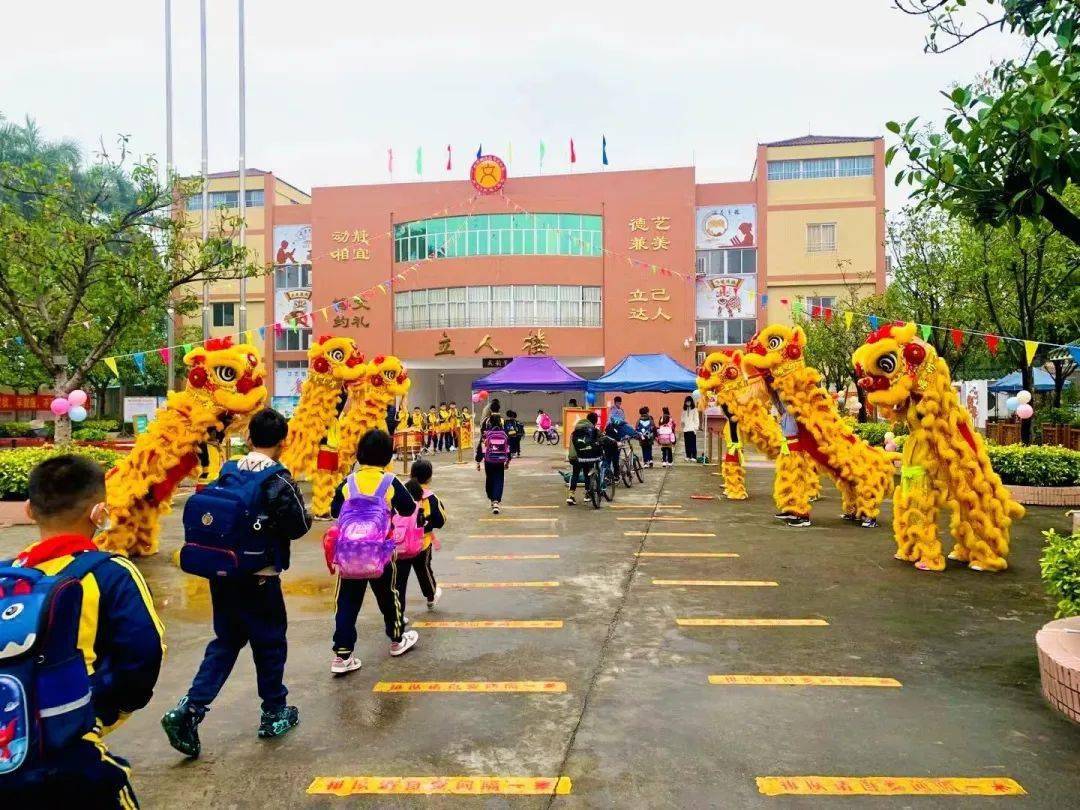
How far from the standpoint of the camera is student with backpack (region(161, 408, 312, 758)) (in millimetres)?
3551

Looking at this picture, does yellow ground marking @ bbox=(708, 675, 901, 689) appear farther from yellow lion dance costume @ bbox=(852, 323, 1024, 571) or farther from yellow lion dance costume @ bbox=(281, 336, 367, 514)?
yellow lion dance costume @ bbox=(281, 336, 367, 514)

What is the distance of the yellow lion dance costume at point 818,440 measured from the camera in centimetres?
991

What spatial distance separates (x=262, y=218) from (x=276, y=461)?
124 ft

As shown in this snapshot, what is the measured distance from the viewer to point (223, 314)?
3906 centimetres

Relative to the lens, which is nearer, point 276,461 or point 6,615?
point 6,615

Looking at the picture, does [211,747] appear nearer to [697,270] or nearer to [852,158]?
[697,270]

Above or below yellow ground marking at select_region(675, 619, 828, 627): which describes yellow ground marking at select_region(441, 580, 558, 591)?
above

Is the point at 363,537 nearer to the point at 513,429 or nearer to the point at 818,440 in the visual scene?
the point at 818,440

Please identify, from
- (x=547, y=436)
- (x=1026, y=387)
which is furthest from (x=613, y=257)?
(x=1026, y=387)

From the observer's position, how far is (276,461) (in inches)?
156

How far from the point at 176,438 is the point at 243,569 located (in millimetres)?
4947

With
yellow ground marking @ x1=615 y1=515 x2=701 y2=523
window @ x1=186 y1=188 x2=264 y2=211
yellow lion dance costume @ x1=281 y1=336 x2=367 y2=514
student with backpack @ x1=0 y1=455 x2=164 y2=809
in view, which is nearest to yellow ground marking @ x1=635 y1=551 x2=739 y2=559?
yellow ground marking @ x1=615 y1=515 x2=701 y2=523

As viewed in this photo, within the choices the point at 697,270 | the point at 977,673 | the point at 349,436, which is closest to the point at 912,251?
the point at 349,436

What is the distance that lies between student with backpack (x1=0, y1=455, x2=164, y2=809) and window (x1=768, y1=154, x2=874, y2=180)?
3501cm
